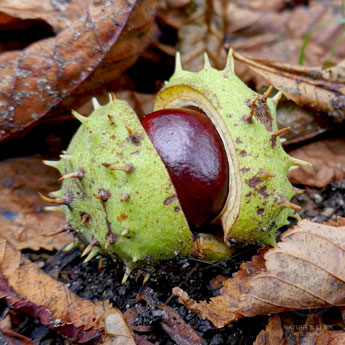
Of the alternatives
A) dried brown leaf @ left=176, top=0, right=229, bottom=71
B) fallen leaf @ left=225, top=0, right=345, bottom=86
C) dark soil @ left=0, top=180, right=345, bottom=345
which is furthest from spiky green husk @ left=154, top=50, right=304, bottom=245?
fallen leaf @ left=225, top=0, right=345, bottom=86

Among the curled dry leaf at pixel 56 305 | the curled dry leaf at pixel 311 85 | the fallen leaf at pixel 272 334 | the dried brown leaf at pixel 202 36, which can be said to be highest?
the dried brown leaf at pixel 202 36

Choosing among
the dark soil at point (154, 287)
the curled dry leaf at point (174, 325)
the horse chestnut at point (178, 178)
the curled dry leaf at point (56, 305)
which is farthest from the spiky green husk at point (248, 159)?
the curled dry leaf at point (56, 305)

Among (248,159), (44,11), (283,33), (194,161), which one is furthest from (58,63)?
(283,33)

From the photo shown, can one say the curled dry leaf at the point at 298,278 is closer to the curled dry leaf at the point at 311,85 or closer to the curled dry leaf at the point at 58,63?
the curled dry leaf at the point at 311,85

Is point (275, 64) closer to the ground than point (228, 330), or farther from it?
farther from it

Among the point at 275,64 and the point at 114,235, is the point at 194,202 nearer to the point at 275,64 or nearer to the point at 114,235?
the point at 114,235

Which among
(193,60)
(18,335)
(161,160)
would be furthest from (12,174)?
(193,60)

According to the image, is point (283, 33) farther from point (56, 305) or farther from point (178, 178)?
point (56, 305)
